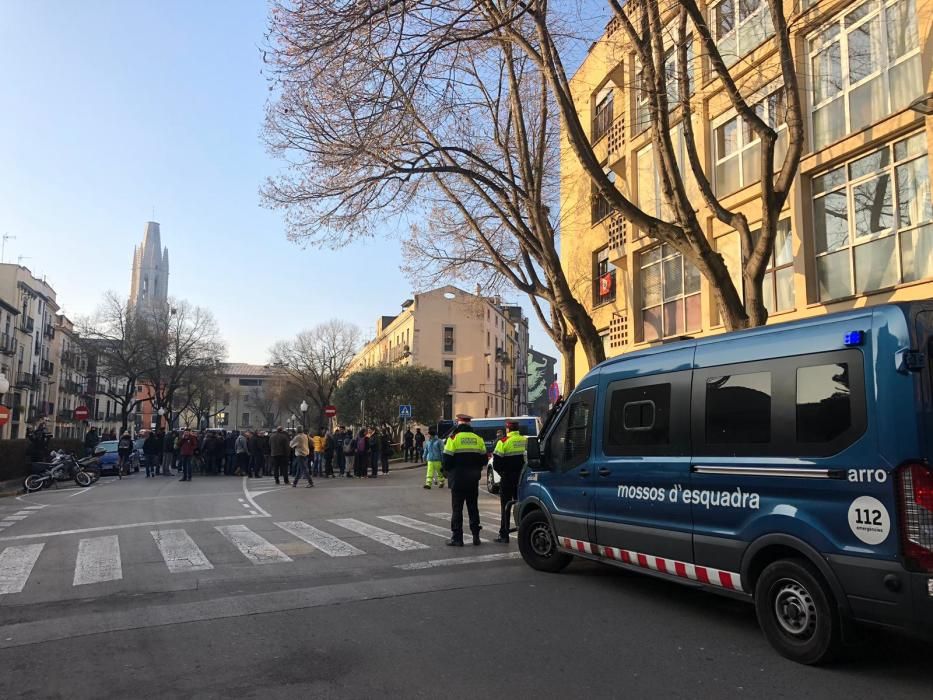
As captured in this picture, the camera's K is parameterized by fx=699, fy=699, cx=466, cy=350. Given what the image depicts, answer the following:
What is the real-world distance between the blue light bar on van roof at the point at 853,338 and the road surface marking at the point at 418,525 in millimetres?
6846

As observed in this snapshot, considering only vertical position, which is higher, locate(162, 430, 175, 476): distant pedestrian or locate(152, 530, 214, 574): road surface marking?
locate(162, 430, 175, 476): distant pedestrian

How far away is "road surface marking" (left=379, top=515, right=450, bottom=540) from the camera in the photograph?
420 inches

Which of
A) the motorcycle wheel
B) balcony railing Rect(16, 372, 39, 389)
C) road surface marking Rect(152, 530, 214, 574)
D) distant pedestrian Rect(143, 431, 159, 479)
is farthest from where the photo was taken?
balcony railing Rect(16, 372, 39, 389)

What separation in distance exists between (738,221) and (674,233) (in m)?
0.97

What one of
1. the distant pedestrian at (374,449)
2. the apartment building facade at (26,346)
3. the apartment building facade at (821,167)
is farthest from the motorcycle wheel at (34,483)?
the apartment building facade at (26,346)

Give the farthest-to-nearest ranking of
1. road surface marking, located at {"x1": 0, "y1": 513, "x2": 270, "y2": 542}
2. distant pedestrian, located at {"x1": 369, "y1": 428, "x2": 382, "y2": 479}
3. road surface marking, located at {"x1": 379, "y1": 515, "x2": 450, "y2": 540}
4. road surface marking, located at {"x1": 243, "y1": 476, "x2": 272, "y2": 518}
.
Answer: distant pedestrian, located at {"x1": 369, "y1": 428, "x2": 382, "y2": 479}, road surface marking, located at {"x1": 243, "y1": 476, "x2": 272, "y2": 518}, road surface marking, located at {"x1": 379, "y1": 515, "x2": 450, "y2": 540}, road surface marking, located at {"x1": 0, "y1": 513, "x2": 270, "y2": 542}

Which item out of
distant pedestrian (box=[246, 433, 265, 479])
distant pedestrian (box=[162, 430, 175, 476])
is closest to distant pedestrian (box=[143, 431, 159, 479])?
distant pedestrian (box=[162, 430, 175, 476])

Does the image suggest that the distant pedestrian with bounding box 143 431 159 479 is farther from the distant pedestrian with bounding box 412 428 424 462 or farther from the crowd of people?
the distant pedestrian with bounding box 412 428 424 462

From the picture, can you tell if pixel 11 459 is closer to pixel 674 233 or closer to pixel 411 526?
pixel 411 526

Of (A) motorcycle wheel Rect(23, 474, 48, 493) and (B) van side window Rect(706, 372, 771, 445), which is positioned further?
(A) motorcycle wheel Rect(23, 474, 48, 493)

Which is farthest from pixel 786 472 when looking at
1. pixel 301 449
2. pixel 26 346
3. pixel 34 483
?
pixel 26 346

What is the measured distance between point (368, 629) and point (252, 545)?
456 cm

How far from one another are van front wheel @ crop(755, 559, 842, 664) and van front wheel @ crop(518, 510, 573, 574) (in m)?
2.93

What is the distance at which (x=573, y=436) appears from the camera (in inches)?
294
